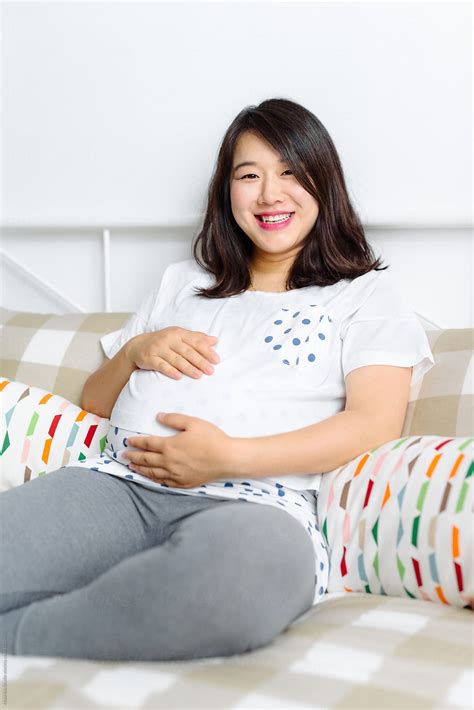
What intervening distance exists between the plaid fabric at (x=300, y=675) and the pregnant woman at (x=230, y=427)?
0.10 feet

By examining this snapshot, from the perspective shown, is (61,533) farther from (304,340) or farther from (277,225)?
(277,225)

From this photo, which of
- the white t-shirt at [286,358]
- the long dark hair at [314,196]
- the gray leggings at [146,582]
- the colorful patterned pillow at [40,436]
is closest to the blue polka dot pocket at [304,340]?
the white t-shirt at [286,358]

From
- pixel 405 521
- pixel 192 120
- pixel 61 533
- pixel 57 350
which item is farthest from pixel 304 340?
pixel 192 120

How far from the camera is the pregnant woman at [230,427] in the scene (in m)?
0.82

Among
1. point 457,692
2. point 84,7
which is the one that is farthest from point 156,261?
point 457,692

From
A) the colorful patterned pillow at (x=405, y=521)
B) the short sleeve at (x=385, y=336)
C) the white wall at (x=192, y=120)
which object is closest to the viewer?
the colorful patterned pillow at (x=405, y=521)

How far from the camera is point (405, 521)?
95cm

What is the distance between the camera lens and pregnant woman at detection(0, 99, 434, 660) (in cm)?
82

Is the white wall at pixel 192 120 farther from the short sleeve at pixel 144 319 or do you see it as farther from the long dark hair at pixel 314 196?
the short sleeve at pixel 144 319

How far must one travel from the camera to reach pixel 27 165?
1.89 metres

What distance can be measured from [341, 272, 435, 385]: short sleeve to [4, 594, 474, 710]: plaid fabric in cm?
38

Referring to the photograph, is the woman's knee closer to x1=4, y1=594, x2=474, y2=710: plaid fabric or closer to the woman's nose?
x1=4, y1=594, x2=474, y2=710: plaid fabric

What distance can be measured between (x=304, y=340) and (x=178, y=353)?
Answer: 0.18 metres

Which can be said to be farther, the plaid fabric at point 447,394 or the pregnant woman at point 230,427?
the plaid fabric at point 447,394
